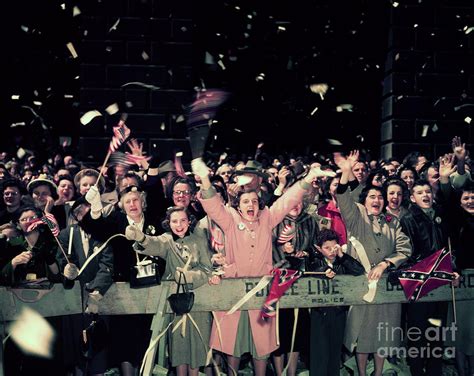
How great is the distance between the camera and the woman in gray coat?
5652 millimetres

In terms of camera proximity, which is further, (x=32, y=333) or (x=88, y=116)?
(x=88, y=116)

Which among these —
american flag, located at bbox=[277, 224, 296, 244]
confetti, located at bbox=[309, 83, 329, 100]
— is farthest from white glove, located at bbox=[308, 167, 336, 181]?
confetti, located at bbox=[309, 83, 329, 100]

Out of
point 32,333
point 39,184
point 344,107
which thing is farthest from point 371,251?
point 344,107

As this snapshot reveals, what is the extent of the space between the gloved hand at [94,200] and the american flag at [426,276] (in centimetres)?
213

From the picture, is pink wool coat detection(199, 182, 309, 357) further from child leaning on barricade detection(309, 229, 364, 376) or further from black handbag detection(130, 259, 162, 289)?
black handbag detection(130, 259, 162, 289)

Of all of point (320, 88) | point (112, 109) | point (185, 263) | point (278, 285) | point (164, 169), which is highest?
point (320, 88)

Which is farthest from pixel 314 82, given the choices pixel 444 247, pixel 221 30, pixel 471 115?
pixel 444 247

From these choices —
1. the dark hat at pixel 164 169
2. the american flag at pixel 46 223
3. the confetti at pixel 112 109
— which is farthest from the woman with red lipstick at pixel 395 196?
the confetti at pixel 112 109

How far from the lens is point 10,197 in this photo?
5977 mm

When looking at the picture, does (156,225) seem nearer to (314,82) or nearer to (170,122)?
(170,122)

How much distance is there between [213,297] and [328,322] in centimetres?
93

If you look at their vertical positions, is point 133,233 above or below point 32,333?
above

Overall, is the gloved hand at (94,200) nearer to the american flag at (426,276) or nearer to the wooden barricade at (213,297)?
the wooden barricade at (213,297)

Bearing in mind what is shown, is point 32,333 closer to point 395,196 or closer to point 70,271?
point 70,271
